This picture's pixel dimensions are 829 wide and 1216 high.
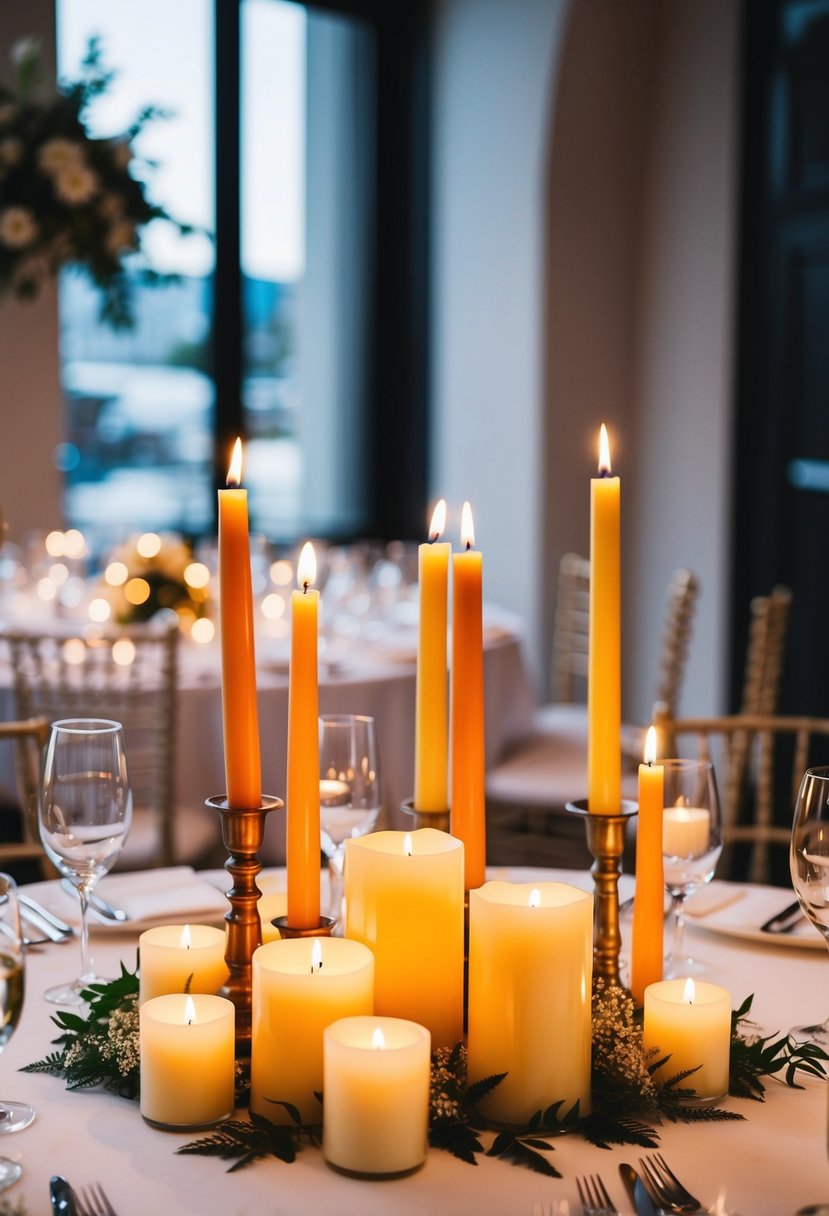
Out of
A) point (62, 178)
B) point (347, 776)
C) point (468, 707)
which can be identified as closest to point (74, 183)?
point (62, 178)

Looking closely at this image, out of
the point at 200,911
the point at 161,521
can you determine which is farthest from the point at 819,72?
the point at 200,911

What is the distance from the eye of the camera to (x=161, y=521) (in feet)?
17.3

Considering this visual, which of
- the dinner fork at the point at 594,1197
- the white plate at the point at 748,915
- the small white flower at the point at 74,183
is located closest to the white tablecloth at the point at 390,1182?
the dinner fork at the point at 594,1197

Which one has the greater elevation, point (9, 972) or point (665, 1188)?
point (9, 972)

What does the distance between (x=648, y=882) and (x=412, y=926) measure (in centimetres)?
20

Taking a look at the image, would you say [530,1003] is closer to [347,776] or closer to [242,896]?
[242,896]

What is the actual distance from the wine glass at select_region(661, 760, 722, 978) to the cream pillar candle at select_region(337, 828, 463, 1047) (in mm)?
365

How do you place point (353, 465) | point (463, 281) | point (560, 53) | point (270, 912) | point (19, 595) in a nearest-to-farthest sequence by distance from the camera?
point (270, 912) < point (19, 595) < point (560, 53) < point (463, 281) < point (353, 465)

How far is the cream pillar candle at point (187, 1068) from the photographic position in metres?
0.93

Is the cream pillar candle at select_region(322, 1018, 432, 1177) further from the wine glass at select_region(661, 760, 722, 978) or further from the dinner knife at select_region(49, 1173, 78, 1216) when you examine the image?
the wine glass at select_region(661, 760, 722, 978)

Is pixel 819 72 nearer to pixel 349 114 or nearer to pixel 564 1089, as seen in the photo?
pixel 349 114

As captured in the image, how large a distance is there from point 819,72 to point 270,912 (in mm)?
4295

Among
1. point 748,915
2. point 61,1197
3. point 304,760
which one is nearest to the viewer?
point 61,1197

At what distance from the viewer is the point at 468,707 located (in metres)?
1.05
